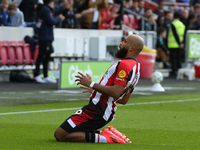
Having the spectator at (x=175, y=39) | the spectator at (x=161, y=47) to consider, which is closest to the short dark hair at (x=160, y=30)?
the spectator at (x=161, y=47)

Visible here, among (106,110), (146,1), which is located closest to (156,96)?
(106,110)

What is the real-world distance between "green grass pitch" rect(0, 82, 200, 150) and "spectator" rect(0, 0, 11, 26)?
6083mm

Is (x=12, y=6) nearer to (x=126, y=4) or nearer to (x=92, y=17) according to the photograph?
(x=92, y=17)

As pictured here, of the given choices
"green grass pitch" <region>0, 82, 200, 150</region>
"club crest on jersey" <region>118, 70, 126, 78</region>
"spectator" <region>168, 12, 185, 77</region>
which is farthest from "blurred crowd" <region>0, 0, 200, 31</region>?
"club crest on jersey" <region>118, 70, 126, 78</region>

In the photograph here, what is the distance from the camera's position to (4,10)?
589 inches

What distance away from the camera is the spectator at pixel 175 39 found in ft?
61.0

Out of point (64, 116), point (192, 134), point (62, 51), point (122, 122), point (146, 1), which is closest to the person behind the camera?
point (192, 134)

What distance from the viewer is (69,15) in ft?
55.0

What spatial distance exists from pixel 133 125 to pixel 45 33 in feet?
26.3

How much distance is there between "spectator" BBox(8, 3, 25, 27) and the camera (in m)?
15.1

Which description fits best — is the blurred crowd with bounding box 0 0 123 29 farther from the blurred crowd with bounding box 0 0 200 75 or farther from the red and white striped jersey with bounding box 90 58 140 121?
the red and white striped jersey with bounding box 90 58 140 121

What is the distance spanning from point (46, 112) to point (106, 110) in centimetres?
331

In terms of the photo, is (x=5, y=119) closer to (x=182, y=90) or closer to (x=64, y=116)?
(x=64, y=116)

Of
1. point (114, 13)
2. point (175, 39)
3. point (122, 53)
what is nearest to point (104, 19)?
point (114, 13)
